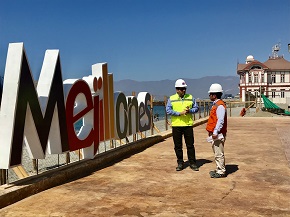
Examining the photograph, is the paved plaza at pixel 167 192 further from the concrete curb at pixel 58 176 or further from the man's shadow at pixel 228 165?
the concrete curb at pixel 58 176

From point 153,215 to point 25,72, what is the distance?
2.76 metres

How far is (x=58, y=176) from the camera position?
5949 millimetres

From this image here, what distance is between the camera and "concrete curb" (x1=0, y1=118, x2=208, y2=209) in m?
4.93

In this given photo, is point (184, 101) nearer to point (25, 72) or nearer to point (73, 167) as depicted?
point (73, 167)

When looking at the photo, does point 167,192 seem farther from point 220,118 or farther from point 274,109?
point 274,109

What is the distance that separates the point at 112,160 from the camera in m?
8.02

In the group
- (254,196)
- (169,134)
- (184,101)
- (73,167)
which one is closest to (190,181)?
(254,196)

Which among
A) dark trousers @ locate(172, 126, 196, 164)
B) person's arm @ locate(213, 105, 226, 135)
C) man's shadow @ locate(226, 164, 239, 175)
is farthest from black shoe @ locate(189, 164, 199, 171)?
person's arm @ locate(213, 105, 226, 135)

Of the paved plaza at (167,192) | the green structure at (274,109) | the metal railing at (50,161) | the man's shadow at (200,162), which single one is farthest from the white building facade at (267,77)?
the paved plaza at (167,192)

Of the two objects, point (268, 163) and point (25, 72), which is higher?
point (25, 72)

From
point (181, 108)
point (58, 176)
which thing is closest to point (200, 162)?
point (181, 108)

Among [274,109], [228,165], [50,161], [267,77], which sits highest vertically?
[267,77]

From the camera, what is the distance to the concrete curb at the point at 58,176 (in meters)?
4.93

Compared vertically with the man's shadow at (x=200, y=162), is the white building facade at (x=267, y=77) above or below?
above
